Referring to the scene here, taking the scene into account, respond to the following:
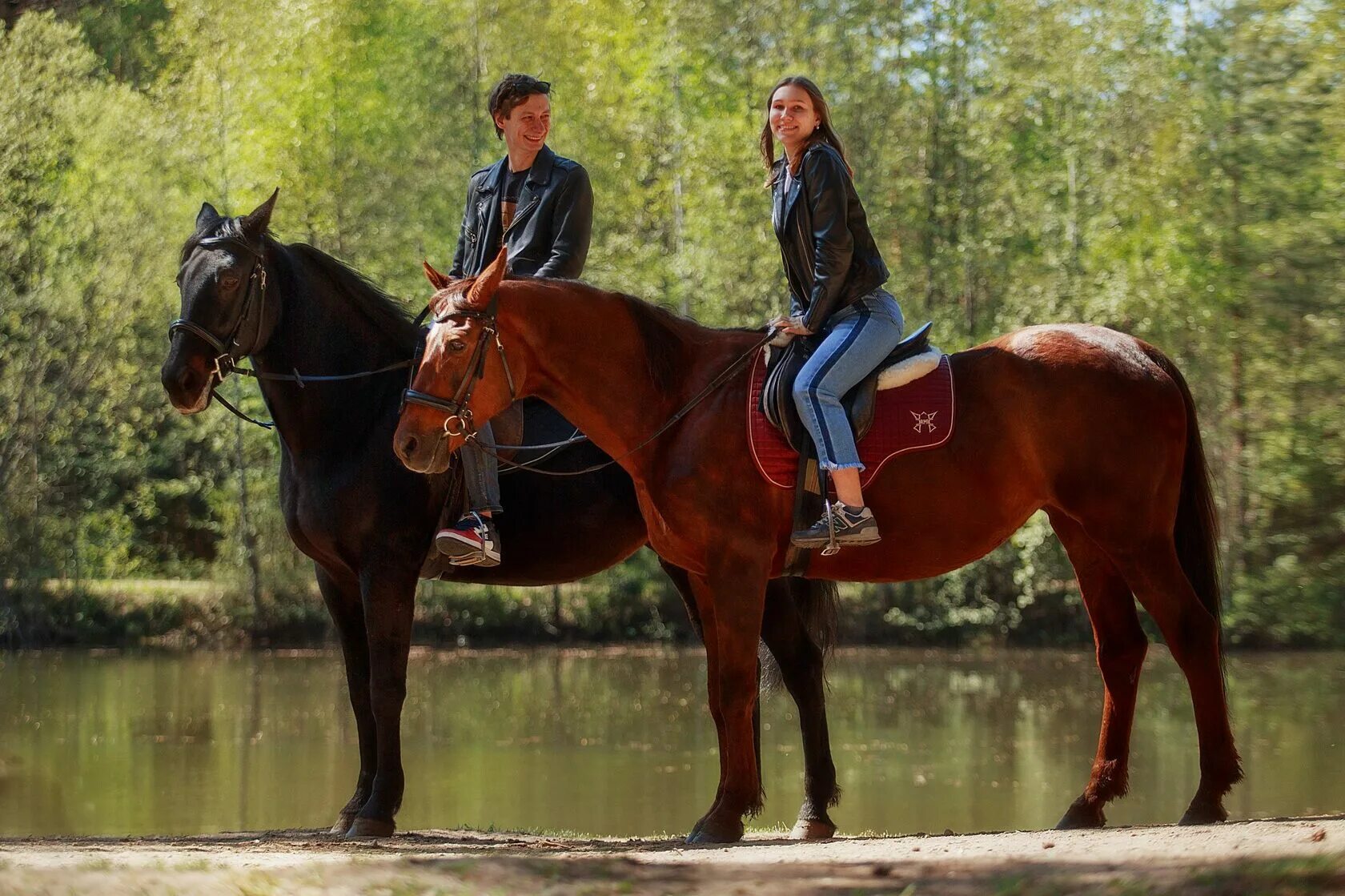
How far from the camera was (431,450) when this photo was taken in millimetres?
6320

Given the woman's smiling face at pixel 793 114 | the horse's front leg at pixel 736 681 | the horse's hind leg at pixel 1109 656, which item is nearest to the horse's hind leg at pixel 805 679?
the horse's front leg at pixel 736 681

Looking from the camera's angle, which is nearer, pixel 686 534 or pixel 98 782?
pixel 686 534

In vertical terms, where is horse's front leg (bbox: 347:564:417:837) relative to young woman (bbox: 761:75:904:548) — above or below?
below

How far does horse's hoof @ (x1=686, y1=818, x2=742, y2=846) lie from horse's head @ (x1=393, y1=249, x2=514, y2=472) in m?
1.98

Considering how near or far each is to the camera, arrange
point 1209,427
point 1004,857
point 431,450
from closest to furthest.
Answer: point 1004,857 → point 431,450 → point 1209,427

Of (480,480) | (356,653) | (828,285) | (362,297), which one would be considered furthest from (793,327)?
(356,653)

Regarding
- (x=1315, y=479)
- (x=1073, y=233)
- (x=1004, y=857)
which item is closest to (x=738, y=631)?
(x=1004, y=857)

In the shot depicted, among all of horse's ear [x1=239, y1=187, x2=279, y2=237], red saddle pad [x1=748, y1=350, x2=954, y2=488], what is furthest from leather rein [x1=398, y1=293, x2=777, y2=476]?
horse's ear [x1=239, y1=187, x2=279, y2=237]

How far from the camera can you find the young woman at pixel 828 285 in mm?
6699

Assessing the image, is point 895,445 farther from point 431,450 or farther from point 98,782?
point 98,782

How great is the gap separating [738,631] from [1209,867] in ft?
7.53

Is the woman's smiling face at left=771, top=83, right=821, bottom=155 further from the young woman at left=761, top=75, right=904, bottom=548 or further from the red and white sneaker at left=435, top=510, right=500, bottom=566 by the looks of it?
the red and white sneaker at left=435, top=510, right=500, bottom=566

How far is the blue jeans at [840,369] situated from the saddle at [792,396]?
6 cm

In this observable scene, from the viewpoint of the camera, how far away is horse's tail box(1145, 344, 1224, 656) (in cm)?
725
